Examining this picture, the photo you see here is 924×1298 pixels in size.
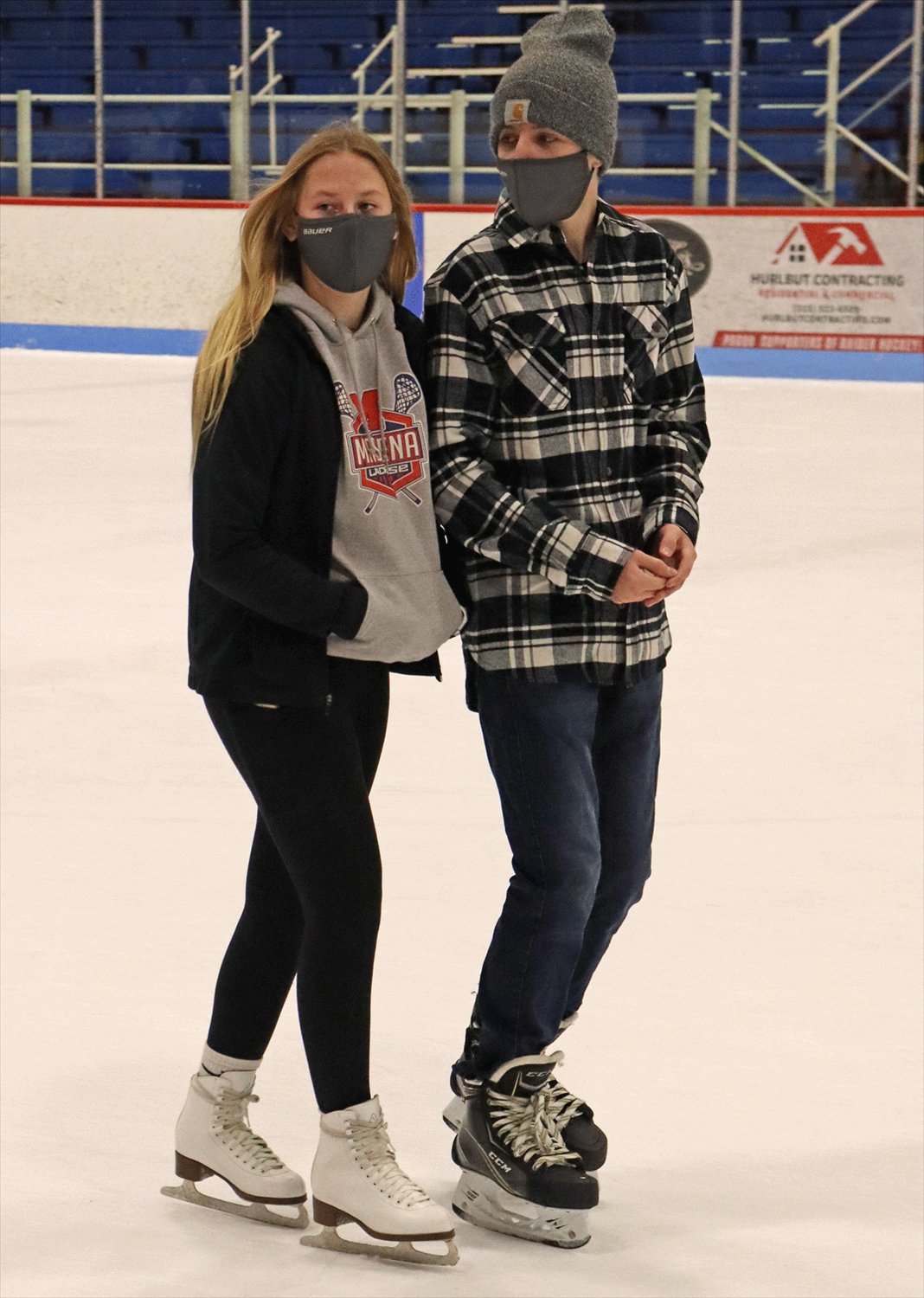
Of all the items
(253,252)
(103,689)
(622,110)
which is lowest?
(103,689)

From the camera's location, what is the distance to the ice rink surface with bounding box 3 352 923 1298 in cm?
186

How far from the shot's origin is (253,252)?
70.2 inches

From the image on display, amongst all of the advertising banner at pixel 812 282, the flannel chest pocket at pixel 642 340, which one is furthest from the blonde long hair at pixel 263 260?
the advertising banner at pixel 812 282

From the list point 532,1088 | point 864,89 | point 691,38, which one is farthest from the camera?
point 691,38

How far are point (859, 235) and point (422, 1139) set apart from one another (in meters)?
9.78

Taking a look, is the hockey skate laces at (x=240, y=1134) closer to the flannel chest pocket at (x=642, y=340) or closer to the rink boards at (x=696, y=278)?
the flannel chest pocket at (x=642, y=340)

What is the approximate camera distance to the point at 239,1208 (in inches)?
75.5

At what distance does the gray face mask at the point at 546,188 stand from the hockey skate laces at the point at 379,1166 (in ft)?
3.10

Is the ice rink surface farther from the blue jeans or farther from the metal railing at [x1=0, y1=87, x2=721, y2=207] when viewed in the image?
the metal railing at [x1=0, y1=87, x2=721, y2=207]

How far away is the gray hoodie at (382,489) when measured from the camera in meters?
1.78

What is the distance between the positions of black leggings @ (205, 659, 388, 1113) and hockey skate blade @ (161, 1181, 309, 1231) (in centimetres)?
14

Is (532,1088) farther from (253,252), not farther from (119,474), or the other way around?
(119,474)

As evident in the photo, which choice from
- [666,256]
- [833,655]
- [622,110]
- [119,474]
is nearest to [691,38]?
[622,110]

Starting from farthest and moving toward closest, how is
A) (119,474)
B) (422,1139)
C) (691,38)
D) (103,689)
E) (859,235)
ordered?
(691,38)
(859,235)
(119,474)
(103,689)
(422,1139)
